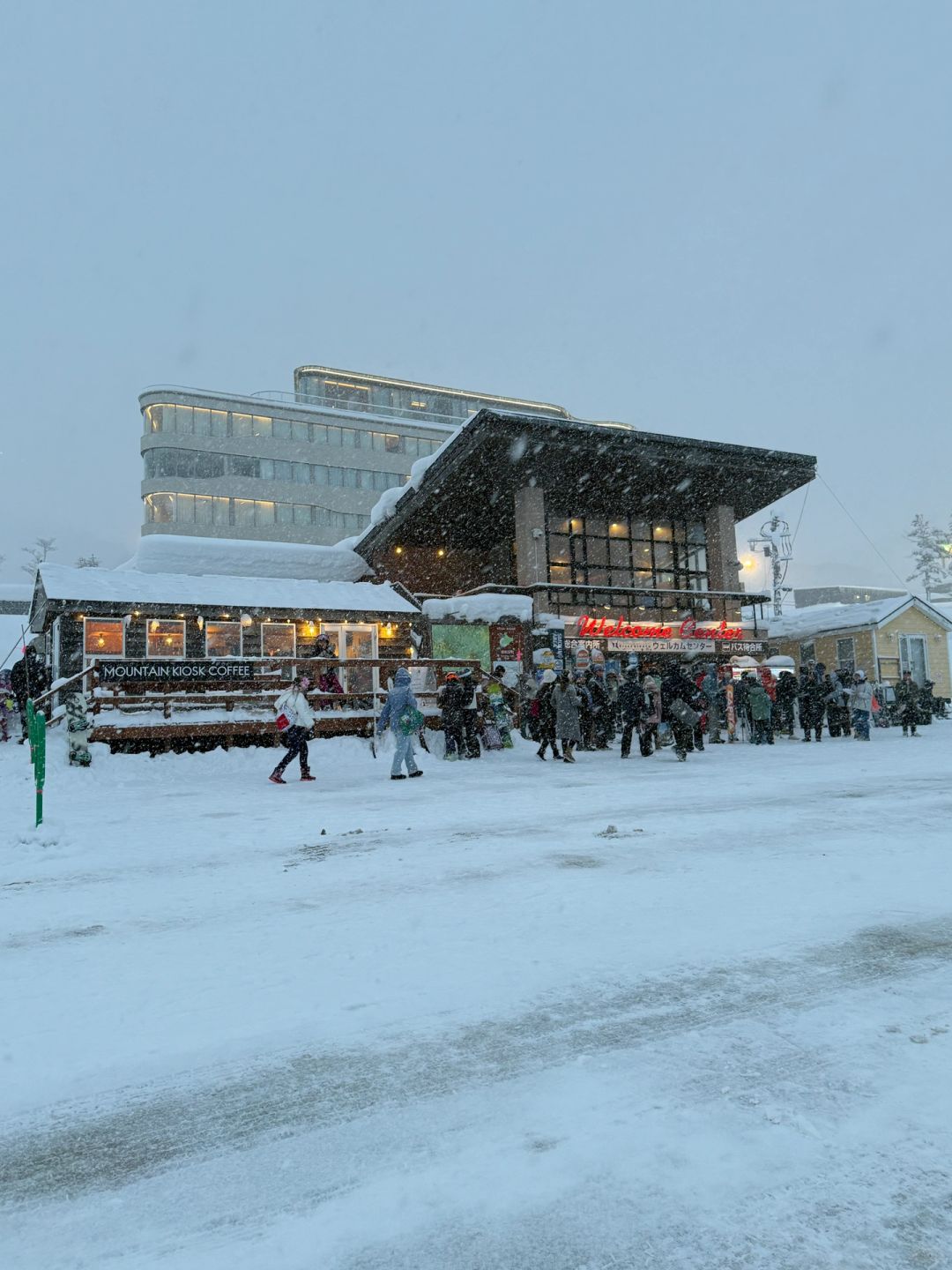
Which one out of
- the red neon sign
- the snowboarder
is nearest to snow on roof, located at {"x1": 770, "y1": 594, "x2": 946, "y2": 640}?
the red neon sign

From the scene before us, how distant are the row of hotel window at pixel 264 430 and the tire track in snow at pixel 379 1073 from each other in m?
56.4

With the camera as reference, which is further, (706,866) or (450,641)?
(450,641)

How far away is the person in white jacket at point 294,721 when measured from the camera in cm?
1162

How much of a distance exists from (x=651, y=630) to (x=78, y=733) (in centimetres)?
1738

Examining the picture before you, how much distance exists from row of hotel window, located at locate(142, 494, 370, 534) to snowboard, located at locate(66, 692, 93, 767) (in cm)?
4204

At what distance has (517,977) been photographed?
3.33 m

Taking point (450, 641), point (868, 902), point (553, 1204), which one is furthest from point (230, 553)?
point (553, 1204)

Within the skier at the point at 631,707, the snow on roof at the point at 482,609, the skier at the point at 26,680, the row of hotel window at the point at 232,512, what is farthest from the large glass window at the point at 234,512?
the skier at the point at 631,707

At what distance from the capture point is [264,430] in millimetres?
56031

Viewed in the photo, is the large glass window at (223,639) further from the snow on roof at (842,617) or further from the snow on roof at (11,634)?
the snow on roof at (842,617)

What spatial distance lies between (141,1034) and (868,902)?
362cm

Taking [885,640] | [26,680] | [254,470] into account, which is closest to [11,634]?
[254,470]

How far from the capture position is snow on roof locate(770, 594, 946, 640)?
2892 centimetres

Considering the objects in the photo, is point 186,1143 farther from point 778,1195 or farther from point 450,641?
point 450,641
